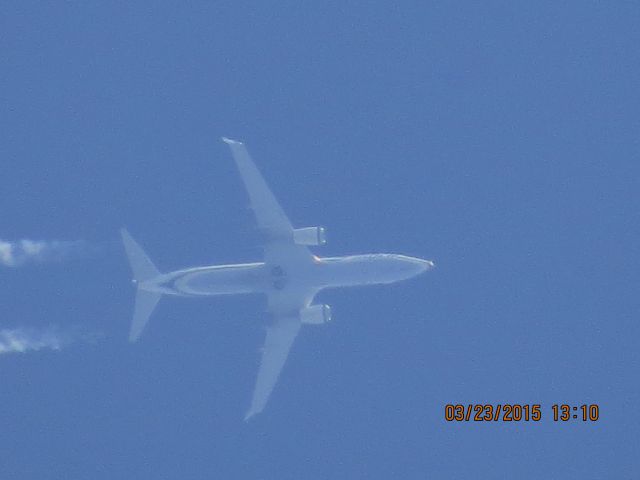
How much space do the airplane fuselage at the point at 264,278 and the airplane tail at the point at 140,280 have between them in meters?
1.26

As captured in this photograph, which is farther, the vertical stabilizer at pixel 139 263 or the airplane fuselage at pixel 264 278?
the vertical stabilizer at pixel 139 263

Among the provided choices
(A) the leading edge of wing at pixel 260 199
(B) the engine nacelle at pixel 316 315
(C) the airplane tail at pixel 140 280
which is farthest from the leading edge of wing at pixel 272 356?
(C) the airplane tail at pixel 140 280

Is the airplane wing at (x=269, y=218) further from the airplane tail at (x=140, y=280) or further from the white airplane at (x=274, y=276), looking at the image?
the airplane tail at (x=140, y=280)

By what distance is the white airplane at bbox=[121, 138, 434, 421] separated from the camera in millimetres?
66750

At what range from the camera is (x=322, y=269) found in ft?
224

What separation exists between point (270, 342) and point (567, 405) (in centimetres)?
2407

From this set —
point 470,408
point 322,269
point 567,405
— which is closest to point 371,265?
point 322,269

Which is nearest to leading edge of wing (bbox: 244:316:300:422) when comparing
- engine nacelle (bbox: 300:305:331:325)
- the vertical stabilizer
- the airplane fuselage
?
engine nacelle (bbox: 300:305:331:325)

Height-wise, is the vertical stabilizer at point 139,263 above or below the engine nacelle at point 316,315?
above

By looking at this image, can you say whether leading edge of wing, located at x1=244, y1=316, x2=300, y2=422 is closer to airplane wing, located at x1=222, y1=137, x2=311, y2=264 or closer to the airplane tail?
airplane wing, located at x1=222, y1=137, x2=311, y2=264

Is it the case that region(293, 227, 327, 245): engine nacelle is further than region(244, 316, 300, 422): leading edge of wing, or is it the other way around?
region(244, 316, 300, 422): leading edge of wing

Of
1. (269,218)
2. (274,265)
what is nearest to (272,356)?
(274,265)

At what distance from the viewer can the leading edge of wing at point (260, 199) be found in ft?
219

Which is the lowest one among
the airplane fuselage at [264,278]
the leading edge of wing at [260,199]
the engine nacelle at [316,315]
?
the engine nacelle at [316,315]
